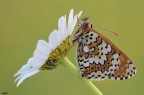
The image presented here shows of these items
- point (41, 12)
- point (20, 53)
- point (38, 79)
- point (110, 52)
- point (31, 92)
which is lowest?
point (110, 52)

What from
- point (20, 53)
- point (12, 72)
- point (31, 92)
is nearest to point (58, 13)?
point (20, 53)

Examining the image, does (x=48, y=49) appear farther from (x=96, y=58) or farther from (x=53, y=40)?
(x=96, y=58)

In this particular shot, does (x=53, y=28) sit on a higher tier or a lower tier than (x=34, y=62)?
higher

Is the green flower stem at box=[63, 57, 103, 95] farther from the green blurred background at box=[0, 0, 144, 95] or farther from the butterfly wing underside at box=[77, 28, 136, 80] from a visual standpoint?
the green blurred background at box=[0, 0, 144, 95]

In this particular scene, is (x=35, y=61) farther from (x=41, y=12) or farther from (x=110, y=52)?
(x=41, y=12)

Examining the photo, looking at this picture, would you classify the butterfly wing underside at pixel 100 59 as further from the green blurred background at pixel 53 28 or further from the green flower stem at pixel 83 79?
the green blurred background at pixel 53 28

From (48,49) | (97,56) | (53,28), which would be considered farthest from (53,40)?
(53,28)

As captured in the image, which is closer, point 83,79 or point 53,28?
point 83,79
